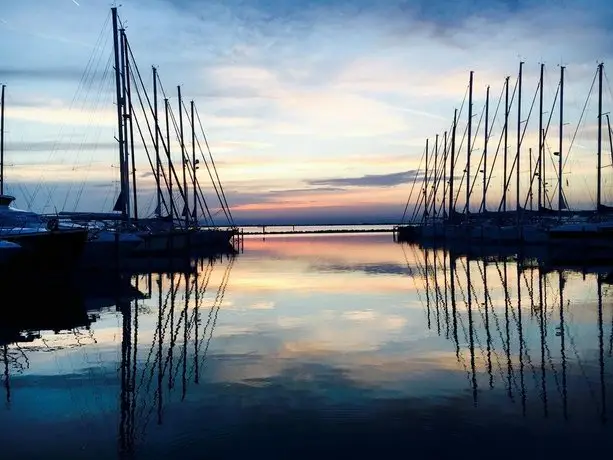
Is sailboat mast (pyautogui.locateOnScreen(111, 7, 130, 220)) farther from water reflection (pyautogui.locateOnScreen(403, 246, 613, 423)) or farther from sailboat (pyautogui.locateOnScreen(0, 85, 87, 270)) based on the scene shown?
water reflection (pyautogui.locateOnScreen(403, 246, 613, 423))

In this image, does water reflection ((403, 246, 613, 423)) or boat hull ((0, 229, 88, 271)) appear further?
boat hull ((0, 229, 88, 271))

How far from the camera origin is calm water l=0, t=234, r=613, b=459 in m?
8.73

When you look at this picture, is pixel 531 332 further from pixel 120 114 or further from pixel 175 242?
pixel 175 242

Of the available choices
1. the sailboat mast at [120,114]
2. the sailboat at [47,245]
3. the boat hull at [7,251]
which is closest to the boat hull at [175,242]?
the sailboat mast at [120,114]

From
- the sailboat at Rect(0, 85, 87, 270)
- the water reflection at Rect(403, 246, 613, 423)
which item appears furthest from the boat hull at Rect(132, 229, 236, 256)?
the water reflection at Rect(403, 246, 613, 423)

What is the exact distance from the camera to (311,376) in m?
12.3

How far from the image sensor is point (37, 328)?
1842 centimetres

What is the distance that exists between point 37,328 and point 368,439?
12483 millimetres

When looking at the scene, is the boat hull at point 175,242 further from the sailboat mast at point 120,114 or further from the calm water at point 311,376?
the calm water at point 311,376

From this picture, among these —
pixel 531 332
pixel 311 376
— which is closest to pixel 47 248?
pixel 311 376

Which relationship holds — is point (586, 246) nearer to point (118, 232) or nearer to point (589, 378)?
point (118, 232)

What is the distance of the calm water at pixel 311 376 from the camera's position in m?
8.73

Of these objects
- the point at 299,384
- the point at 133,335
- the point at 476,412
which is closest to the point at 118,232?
the point at 133,335

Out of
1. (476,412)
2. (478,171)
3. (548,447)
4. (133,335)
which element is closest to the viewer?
(548,447)
